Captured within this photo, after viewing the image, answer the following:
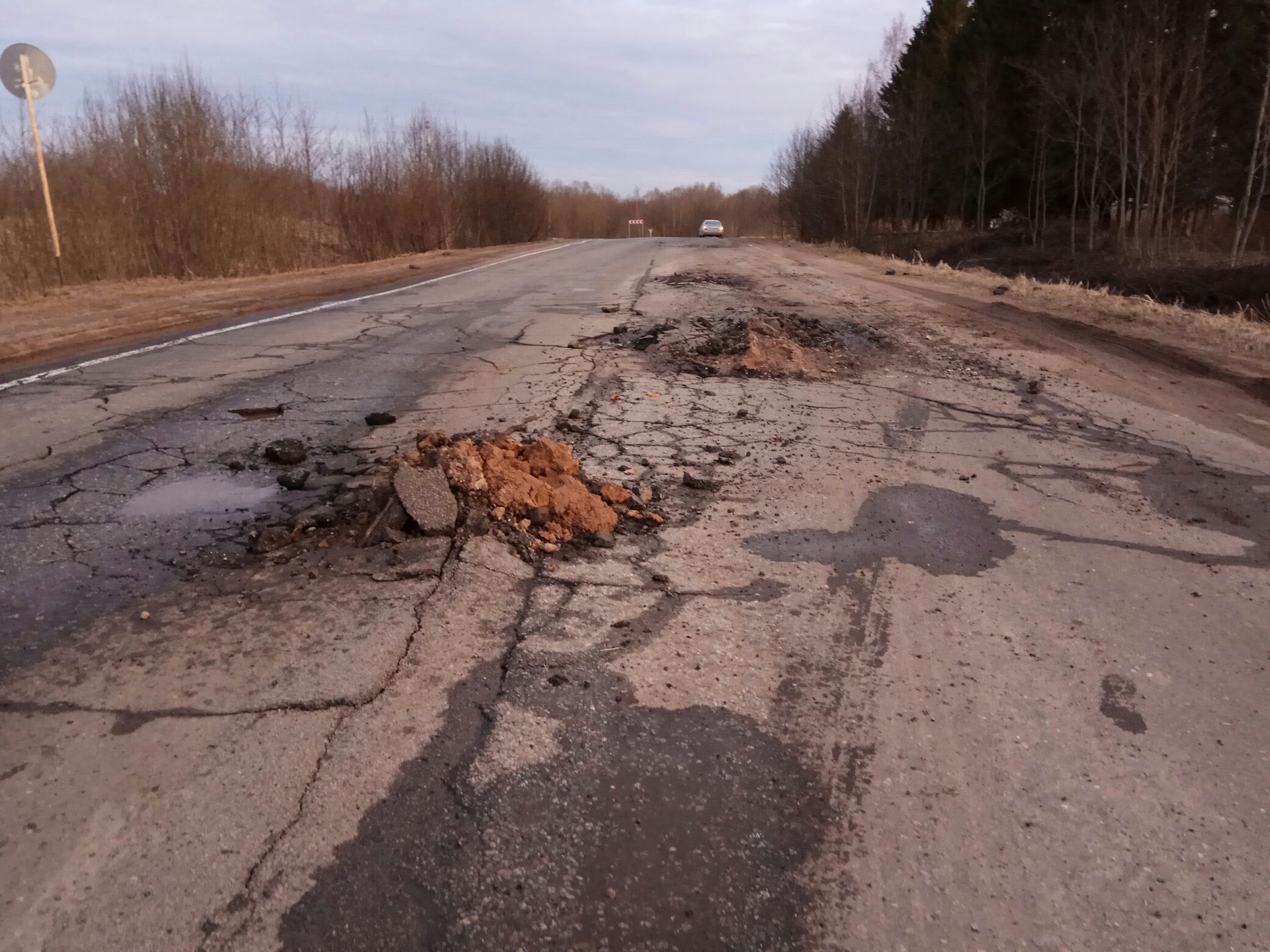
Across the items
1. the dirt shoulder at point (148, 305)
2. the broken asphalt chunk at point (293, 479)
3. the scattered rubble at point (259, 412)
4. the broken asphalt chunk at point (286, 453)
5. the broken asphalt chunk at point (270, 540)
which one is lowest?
the broken asphalt chunk at point (270, 540)

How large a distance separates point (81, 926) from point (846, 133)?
128 feet

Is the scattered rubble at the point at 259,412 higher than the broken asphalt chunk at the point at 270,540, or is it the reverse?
the scattered rubble at the point at 259,412

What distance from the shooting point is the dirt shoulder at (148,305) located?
31.4 feet

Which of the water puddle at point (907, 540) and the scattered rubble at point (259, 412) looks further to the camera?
the scattered rubble at point (259, 412)

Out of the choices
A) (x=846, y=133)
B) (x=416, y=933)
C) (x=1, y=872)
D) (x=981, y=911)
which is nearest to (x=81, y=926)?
(x=1, y=872)

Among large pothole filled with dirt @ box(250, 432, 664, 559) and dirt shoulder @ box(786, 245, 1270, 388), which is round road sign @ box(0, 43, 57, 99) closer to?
large pothole filled with dirt @ box(250, 432, 664, 559)

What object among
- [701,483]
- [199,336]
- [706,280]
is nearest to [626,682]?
[701,483]

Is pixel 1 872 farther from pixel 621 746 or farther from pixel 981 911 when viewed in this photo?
pixel 981 911

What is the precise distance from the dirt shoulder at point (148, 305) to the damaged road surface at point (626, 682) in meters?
3.81

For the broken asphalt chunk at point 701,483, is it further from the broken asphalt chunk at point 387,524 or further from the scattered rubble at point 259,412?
the scattered rubble at point 259,412

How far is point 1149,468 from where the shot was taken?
5.53m

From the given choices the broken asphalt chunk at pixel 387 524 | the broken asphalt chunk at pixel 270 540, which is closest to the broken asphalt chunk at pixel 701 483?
the broken asphalt chunk at pixel 387 524

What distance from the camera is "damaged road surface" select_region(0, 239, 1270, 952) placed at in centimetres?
210

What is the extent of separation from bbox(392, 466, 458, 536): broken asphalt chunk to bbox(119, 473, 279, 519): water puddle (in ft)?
3.32
